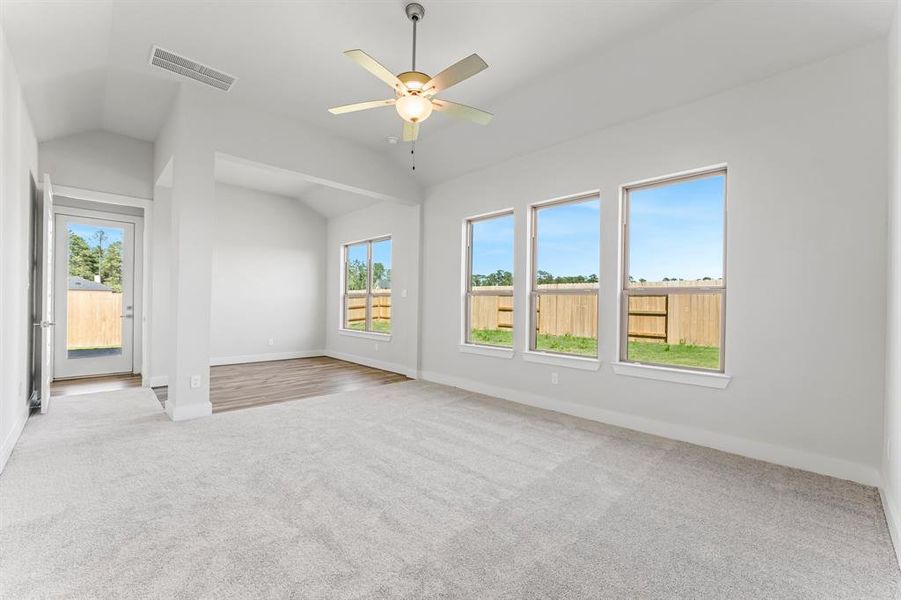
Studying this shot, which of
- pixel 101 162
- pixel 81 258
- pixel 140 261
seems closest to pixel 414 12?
pixel 101 162

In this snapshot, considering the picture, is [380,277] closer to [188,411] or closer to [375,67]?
[188,411]

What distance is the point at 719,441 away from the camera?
3352 millimetres

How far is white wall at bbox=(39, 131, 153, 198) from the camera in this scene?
4785mm

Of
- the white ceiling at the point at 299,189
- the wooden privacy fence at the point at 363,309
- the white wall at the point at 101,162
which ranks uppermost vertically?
the white ceiling at the point at 299,189

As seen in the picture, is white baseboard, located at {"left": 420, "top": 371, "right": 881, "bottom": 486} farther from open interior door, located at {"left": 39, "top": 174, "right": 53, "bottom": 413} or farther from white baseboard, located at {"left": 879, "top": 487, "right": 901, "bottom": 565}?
open interior door, located at {"left": 39, "top": 174, "right": 53, "bottom": 413}

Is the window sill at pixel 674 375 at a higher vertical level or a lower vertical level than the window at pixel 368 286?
lower

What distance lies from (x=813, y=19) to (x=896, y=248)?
1.62 meters

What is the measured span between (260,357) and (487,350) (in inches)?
189

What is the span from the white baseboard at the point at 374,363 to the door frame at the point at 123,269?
10.7ft

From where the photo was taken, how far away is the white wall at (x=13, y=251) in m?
2.78

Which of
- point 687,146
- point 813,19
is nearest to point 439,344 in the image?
point 687,146

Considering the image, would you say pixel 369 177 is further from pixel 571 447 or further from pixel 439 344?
pixel 571 447

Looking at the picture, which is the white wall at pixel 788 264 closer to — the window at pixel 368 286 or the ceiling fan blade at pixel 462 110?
the ceiling fan blade at pixel 462 110

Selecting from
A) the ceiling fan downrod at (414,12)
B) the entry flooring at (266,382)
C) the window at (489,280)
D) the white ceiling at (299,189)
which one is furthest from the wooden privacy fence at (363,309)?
the ceiling fan downrod at (414,12)
